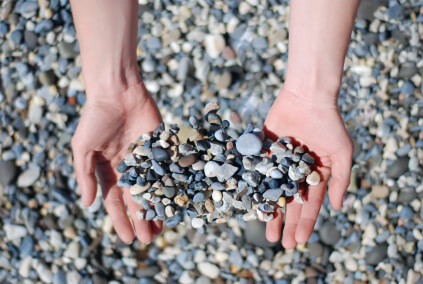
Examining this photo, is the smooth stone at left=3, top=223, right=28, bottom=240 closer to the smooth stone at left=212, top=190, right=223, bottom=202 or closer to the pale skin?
the pale skin

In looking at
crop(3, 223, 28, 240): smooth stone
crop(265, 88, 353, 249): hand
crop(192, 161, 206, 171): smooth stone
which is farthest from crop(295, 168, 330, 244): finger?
crop(3, 223, 28, 240): smooth stone

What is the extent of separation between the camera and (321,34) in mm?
1439

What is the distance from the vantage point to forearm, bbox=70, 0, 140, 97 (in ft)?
4.78

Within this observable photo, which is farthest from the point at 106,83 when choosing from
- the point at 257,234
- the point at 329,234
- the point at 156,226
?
the point at 329,234

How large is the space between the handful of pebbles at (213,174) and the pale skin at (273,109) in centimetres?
6

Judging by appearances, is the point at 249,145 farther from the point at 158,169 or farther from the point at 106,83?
the point at 106,83

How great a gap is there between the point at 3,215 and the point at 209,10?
131 centimetres

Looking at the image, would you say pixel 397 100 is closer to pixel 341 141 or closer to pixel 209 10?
pixel 341 141

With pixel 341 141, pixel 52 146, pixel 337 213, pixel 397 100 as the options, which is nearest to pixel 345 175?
pixel 341 141

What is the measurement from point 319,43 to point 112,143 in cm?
73

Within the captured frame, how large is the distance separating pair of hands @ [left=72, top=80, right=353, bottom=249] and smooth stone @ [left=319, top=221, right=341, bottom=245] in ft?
1.59

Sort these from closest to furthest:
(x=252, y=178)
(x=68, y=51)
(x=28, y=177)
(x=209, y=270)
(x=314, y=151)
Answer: (x=252, y=178), (x=314, y=151), (x=209, y=270), (x=28, y=177), (x=68, y=51)

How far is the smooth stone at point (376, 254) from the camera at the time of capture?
1854mm

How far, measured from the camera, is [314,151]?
1437mm
